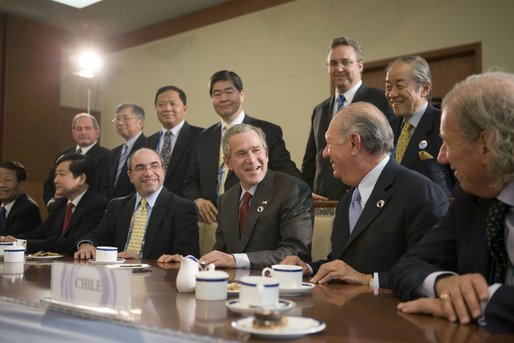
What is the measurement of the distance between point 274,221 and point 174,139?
1.96 metres

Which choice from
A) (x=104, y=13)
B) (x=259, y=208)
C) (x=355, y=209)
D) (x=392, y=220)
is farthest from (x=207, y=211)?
(x=104, y=13)

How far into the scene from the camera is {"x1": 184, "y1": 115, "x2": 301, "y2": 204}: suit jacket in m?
3.77

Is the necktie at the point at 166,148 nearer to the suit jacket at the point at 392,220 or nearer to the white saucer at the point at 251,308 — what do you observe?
the suit jacket at the point at 392,220

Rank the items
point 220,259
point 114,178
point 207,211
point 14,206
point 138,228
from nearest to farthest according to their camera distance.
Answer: point 220,259, point 138,228, point 207,211, point 114,178, point 14,206

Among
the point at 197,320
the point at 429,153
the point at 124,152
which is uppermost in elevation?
the point at 124,152

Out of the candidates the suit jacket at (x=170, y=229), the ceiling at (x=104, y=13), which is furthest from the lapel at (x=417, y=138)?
the ceiling at (x=104, y=13)

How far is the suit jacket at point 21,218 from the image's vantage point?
188 inches

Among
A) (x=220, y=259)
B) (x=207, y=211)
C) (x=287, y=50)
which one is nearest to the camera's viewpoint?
(x=220, y=259)

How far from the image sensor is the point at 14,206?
4.95m

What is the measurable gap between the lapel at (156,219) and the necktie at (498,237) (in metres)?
2.22

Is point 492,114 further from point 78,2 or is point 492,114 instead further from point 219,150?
point 78,2

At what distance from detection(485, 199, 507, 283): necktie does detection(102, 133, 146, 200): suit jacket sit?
3510 millimetres

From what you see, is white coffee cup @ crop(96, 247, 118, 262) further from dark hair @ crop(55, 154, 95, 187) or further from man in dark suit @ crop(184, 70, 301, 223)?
dark hair @ crop(55, 154, 95, 187)

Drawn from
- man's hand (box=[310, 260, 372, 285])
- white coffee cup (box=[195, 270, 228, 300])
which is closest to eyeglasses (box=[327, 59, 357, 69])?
man's hand (box=[310, 260, 372, 285])
